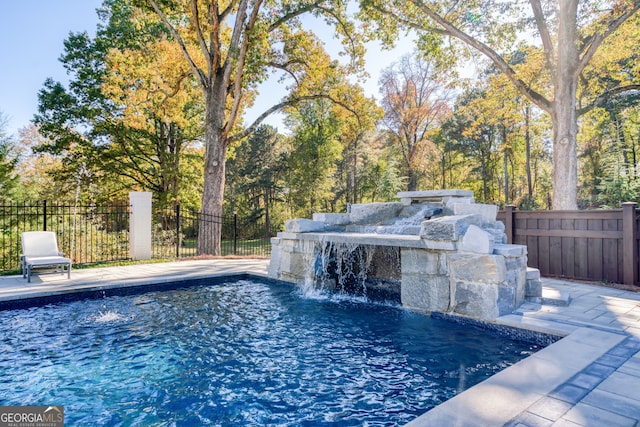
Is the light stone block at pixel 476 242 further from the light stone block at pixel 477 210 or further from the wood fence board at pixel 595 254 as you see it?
the wood fence board at pixel 595 254

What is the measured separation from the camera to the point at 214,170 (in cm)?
1002

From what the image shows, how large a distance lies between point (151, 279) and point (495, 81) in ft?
40.9

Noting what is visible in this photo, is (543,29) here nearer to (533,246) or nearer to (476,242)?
(533,246)

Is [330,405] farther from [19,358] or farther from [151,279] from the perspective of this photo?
[151,279]

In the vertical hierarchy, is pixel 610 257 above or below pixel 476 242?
below

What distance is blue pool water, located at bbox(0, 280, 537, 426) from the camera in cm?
219

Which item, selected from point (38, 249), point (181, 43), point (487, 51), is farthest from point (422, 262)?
point (181, 43)

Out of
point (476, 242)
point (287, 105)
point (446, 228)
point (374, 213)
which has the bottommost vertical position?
point (476, 242)

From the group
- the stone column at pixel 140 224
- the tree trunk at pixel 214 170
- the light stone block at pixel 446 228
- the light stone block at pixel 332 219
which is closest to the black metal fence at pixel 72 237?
the stone column at pixel 140 224

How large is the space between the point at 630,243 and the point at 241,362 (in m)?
5.74

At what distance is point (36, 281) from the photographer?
5.65 m

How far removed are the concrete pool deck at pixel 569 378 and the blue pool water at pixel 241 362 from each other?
1.08ft

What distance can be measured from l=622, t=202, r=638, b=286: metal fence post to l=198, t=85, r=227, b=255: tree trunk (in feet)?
28.3

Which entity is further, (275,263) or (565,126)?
(565,126)
